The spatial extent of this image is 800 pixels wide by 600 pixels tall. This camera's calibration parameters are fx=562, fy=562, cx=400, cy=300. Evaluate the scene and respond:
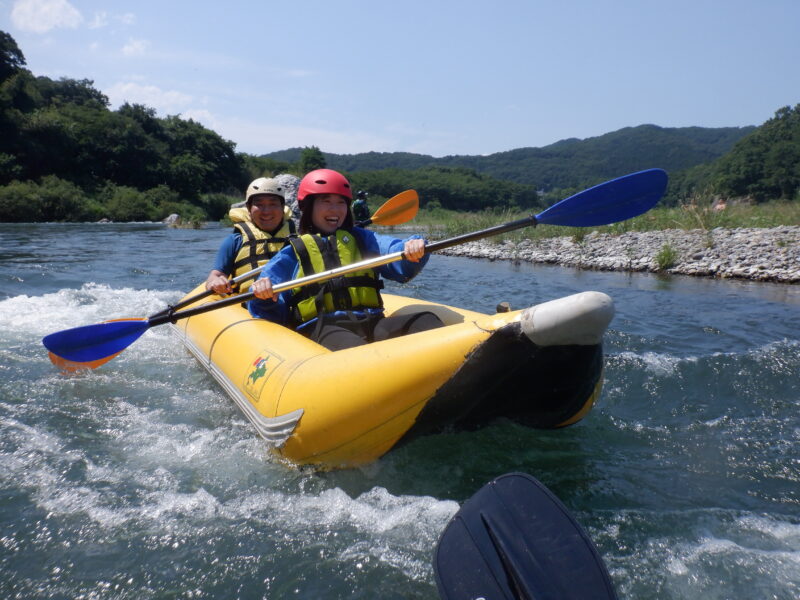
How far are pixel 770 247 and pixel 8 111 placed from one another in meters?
36.9

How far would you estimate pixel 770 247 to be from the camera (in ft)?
27.9

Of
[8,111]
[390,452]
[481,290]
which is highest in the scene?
[8,111]

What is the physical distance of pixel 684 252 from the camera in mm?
8961

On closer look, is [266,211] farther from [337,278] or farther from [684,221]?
[684,221]

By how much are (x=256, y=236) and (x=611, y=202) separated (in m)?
2.51

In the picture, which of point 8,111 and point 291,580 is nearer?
point 291,580

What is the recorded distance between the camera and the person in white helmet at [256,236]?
4086 millimetres

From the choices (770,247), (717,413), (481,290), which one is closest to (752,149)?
(770,247)

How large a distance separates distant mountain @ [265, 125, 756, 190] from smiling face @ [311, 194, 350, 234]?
3749 inches

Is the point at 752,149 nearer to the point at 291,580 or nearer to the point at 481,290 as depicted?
the point at 481,290

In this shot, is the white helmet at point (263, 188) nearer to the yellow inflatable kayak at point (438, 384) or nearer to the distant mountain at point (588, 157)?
the yellow inflatable kayak at point (438, 384)

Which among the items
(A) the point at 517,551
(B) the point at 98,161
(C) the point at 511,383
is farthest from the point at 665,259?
(B) the point at 98,161

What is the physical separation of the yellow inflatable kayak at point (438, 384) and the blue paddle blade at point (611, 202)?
95cm

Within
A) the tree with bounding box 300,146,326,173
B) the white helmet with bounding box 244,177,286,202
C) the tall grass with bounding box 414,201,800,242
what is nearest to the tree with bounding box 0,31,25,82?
the tree with bounding box 300,146,326,173
